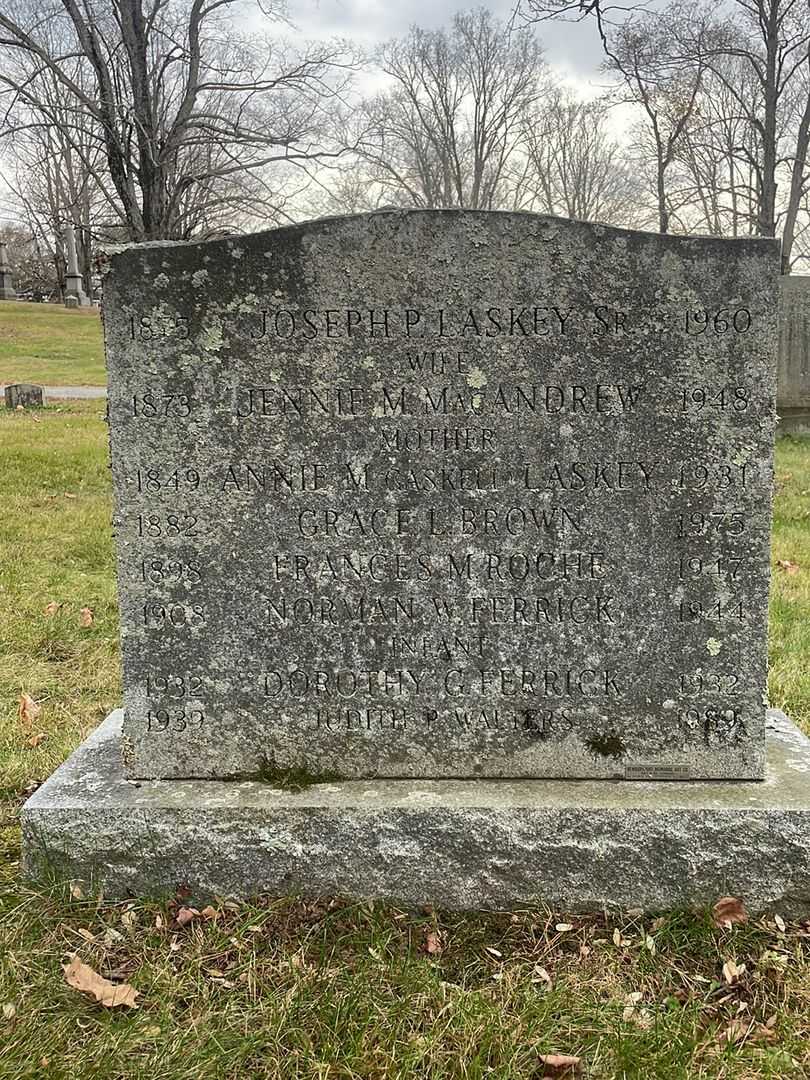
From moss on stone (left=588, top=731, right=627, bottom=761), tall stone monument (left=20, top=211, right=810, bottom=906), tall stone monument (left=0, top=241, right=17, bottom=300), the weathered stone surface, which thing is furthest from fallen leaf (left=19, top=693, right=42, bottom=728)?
tall stone monument (left=0, top=241, right=17, bottom=300)

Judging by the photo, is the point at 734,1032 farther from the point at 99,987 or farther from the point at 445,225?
the point at 445,225

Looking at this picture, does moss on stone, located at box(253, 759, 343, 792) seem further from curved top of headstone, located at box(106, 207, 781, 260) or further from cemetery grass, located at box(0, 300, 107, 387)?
cemetery grass, located at box(0, 300, 107, 387)

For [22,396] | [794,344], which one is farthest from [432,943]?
[22,396]

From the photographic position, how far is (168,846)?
274 cm

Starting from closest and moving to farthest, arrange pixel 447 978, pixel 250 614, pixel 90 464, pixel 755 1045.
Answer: pixel 755 1045 → pixel 447 978 → pixel 250 614 → pixel 90 464

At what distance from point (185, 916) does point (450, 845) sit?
809 millimetres

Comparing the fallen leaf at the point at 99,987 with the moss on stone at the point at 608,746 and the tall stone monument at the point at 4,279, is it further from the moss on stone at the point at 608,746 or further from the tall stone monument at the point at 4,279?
the tall stone monument at the point at 4,279

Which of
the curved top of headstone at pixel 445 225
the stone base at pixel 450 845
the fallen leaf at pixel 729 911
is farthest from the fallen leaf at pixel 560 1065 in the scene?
the curved top of headstone at pixel 445 225

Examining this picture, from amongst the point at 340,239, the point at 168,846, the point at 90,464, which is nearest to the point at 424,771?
the point at 168,846

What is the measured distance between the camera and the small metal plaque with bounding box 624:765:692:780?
2.87 m

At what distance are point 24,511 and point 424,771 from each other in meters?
5.97

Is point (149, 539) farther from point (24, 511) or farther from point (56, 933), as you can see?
point (24, 511)

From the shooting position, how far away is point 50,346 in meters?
32.3

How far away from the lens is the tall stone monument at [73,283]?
159ft
